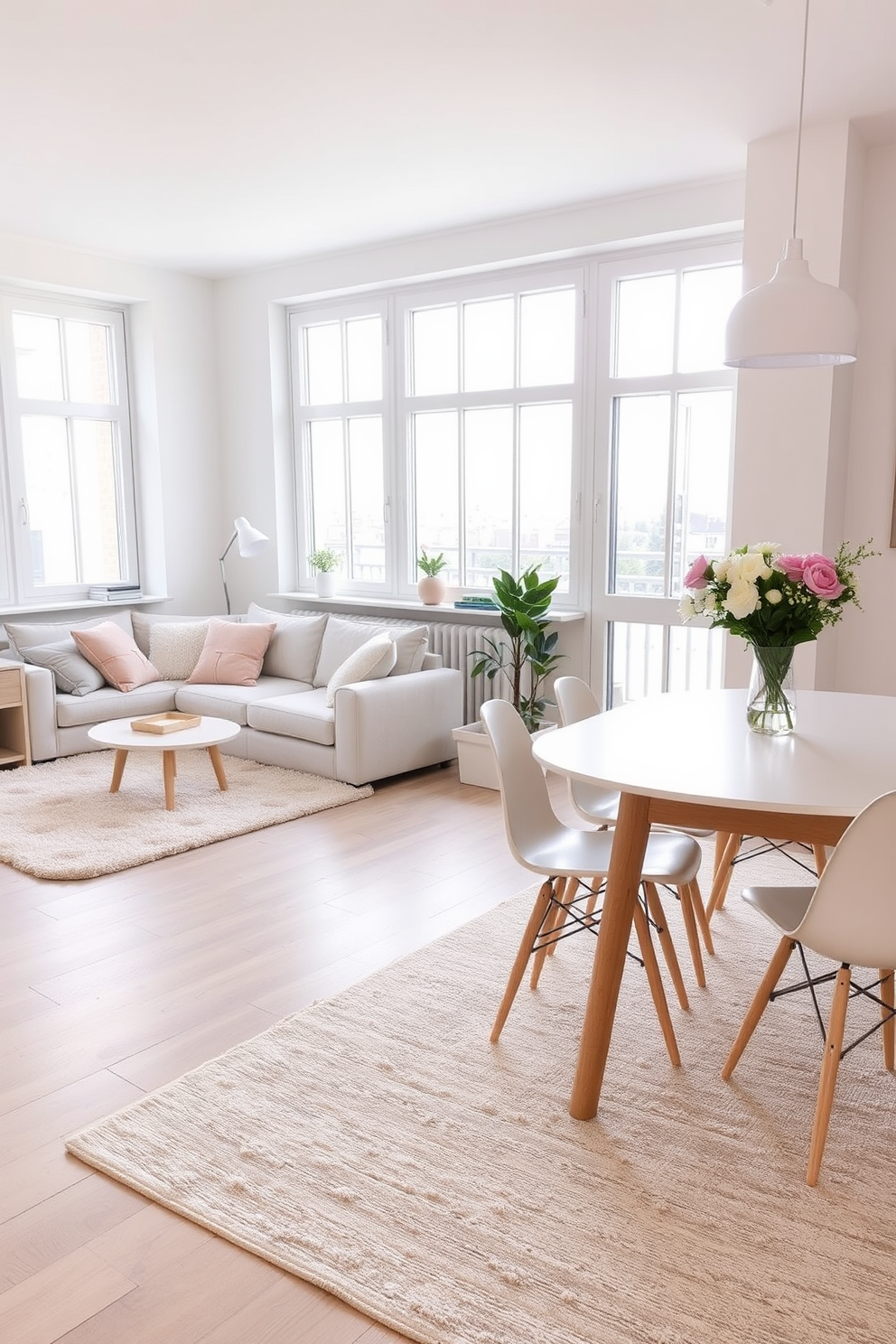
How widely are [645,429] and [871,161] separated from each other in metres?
1.51

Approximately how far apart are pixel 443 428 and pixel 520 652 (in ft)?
4.92

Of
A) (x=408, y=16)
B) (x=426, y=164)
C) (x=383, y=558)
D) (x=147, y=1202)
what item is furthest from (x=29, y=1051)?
(x=383, y=558)

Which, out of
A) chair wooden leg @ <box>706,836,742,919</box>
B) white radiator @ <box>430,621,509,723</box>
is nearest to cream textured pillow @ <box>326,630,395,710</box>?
white radiator @ <box>430,621,509,723</box>

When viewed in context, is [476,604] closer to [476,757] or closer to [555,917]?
[476,757]

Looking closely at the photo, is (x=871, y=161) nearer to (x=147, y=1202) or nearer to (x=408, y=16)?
(x=408, y=16)

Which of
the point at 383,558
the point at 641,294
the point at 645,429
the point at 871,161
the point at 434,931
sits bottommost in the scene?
the point at 434,931

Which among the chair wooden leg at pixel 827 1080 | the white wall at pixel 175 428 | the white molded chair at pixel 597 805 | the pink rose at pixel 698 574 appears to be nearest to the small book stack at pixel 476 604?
the white wall at pixel 175 428

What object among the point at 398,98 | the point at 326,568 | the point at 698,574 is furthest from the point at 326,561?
the point at 698,574

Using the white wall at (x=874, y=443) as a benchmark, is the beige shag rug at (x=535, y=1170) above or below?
below

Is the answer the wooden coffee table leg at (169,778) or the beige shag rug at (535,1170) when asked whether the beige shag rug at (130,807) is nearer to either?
the wooden coffee table leg at (169,778)

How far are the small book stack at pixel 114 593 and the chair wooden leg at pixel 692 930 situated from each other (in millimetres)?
4626

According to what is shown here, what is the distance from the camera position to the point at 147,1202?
6.59ft

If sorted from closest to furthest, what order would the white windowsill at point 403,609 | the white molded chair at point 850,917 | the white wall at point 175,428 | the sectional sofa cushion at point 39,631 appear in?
the white molded chair at point 850,917 < the white windowsill at point 403,609 < the sectional sofa cushion at point 39,631 < the white wall at point 175,428

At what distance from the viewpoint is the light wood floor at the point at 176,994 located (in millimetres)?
1753
